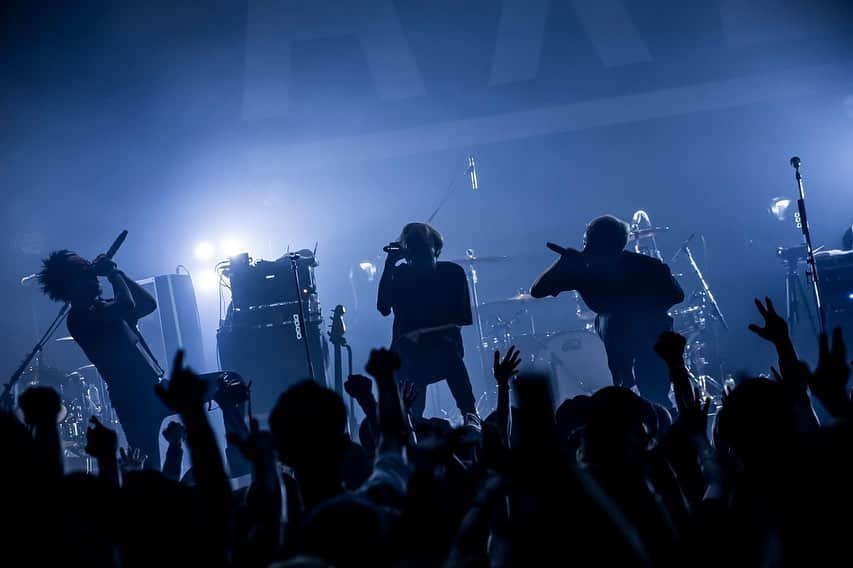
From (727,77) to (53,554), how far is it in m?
12.5

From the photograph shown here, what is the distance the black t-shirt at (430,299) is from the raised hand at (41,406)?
10.2 ft

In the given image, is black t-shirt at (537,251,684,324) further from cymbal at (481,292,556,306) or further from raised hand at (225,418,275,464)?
cymbal at (481,292,556,306)

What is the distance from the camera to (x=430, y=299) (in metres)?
5.43

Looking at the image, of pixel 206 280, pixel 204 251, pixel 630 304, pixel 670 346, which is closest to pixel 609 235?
pixel 630 304

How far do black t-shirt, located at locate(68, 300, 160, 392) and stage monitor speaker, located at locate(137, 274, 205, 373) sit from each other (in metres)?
5.28

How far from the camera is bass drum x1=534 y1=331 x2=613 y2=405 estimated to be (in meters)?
9.63

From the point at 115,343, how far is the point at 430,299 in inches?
100

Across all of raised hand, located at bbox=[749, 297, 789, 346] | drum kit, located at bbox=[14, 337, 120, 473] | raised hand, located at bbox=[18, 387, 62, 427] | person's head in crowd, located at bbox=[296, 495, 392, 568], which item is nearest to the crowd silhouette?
person's head in crowd, located at bbox=[296, 495, 392, 568]

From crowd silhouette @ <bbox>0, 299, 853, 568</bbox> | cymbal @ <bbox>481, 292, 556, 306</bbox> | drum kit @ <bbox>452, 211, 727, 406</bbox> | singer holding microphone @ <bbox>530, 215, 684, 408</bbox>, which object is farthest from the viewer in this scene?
cymbal @ <bbox>481, 292, 556, 306</bbox>

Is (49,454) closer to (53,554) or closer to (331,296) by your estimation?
(53,554)

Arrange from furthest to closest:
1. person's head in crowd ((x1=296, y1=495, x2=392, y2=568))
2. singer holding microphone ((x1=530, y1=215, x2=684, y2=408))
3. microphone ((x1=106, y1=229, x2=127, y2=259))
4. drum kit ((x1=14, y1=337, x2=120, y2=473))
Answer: drum kit ((x1=14, y1=337, x2=120, y2=473)), microphone ((x1=106, y1=229, x2=127, y2=259)), singer holding microphone ((x1=530, y1=215, x2=684, y2=408)), person's head in crowd ((x1=296, y1=495, x2=392, y2=568))

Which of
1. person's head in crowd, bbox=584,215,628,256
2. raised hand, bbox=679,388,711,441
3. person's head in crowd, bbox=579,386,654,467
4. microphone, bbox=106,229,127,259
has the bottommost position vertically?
raised hand, bbox=679,388,711,441

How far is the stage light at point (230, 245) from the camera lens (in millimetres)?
12727

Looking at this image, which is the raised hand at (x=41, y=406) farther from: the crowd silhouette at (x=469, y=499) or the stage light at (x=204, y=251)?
the stage light at (x=204, y=251)
